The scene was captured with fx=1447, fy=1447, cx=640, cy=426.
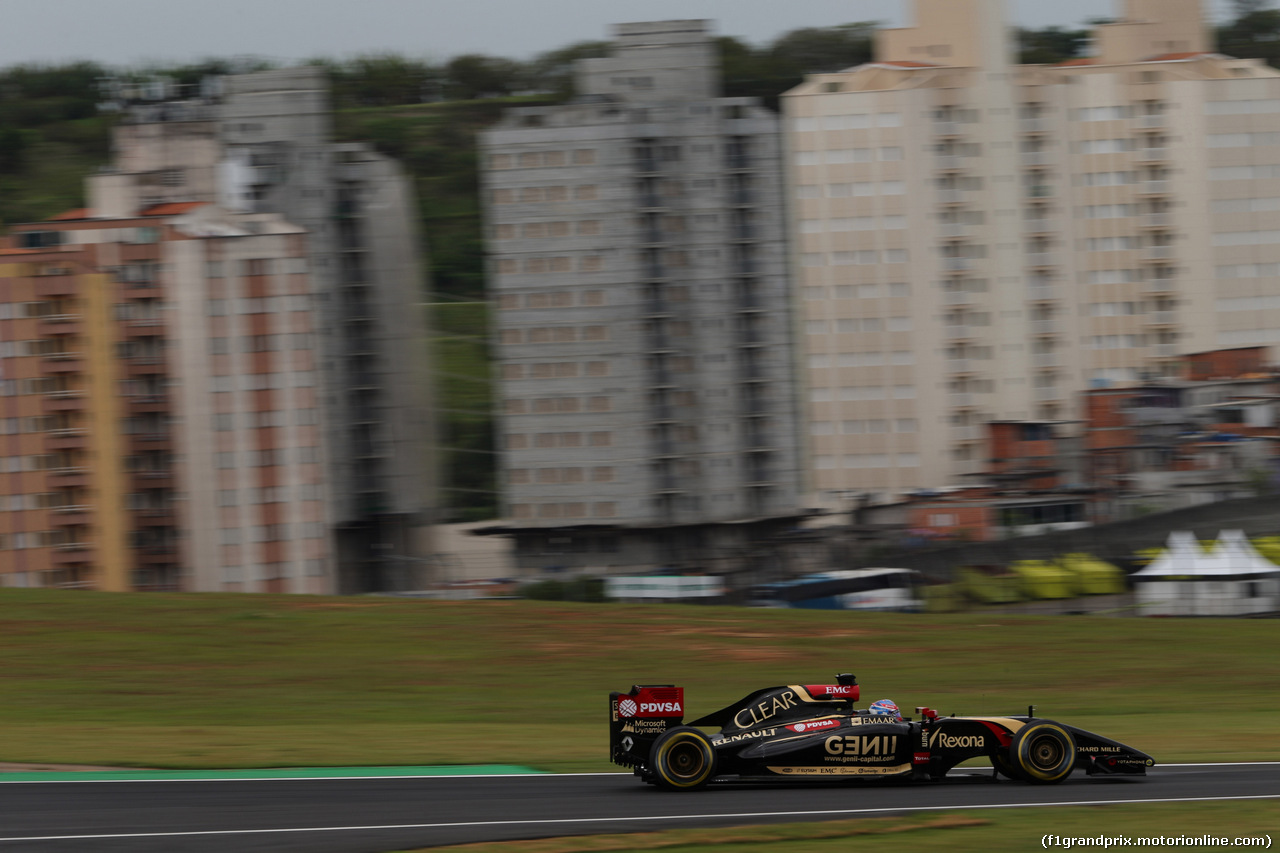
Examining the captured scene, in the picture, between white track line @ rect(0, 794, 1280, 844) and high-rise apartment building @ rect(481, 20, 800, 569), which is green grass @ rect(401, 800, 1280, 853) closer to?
white track line @ rect(0, 794, 1280, 844)

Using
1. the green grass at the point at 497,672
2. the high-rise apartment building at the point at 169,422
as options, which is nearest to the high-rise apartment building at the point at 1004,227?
the high-rise apartment building at the point at 169,422

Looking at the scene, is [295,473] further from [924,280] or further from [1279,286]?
[1279,286]

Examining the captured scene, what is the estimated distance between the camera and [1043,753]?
51.9 feet

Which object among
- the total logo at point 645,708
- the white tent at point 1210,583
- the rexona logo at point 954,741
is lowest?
the white tent at point 1210,583

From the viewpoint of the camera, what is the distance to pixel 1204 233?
8969 cm

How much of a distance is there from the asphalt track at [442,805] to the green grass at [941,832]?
36cm

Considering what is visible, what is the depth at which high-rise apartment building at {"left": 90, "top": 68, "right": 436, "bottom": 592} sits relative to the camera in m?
76.8

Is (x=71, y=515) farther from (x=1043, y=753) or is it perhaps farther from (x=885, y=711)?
(x=1043, y=753)

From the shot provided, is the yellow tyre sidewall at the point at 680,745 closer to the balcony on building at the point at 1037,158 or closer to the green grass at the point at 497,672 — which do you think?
the green grass at the point at 497,672

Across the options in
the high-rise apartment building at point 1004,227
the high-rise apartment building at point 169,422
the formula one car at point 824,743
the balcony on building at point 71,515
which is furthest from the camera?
the high-rise apartment building at point 1004,227

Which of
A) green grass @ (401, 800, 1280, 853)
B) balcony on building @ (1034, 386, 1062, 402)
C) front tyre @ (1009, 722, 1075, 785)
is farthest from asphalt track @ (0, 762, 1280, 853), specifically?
balcony on building @ (1034, 386, 1062, 402)

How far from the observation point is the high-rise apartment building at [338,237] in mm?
76750

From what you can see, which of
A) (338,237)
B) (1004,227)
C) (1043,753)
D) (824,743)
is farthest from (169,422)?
(1043,753)

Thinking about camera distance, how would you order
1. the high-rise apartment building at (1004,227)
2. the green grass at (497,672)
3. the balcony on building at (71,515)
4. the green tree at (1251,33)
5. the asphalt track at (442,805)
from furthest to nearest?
the green tree at (1251,33) → the high-rise apartment building at (1004,227) → the balcony on building at (71,515) → the green grass at (497,672) → the asphalt track at (442,805)
